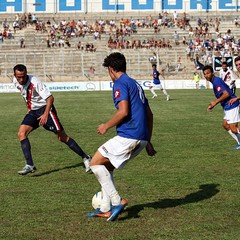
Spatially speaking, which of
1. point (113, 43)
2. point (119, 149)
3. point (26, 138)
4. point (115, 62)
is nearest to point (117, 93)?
point (115, 62)

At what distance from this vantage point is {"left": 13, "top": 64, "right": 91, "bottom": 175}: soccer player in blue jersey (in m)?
10.8

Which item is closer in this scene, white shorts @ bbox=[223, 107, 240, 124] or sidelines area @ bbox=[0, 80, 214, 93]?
white shorts @ bbox=[223, 107, 240, 124]

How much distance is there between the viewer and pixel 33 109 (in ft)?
37.1

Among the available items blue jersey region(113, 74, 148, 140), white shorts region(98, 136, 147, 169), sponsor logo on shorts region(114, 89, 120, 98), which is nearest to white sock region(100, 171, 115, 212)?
white shorts region(98, 136, 147, 169)

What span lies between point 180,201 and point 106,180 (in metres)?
1.55

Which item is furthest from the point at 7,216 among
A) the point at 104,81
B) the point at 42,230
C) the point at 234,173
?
the point at 104,81

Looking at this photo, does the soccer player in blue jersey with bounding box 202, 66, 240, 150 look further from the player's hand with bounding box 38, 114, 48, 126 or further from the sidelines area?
the sidelines area

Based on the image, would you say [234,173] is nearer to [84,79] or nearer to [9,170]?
[9,170]

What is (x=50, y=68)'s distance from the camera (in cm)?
5434

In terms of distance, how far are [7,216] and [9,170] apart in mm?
3688

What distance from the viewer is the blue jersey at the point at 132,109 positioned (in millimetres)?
7184

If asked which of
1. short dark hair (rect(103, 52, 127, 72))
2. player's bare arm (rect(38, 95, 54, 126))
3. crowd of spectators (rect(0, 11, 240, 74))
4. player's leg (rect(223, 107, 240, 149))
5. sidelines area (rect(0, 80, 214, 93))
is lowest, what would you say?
sidelines area (rect(0, 80, 214, 93))

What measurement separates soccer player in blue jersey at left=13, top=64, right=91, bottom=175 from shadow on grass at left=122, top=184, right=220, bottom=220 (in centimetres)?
263

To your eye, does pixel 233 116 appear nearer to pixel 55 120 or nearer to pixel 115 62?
pixel 55 120
